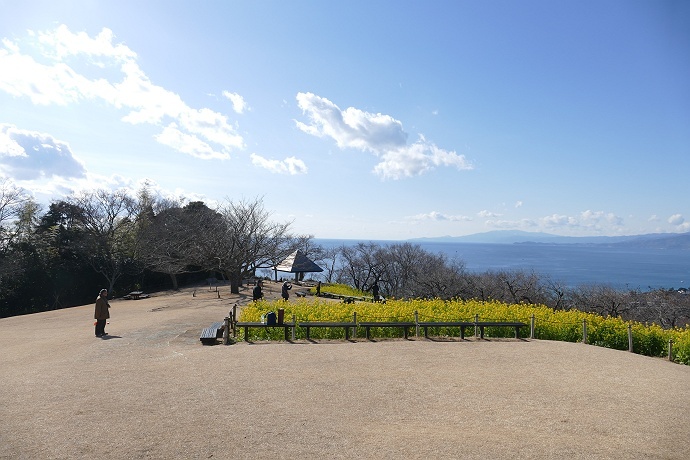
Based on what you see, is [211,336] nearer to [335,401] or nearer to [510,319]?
[335,401]

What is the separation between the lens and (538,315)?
15.1 metres

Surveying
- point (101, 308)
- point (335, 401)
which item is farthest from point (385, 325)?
point (101, 308)

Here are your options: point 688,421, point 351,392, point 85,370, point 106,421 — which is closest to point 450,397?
point 351,392

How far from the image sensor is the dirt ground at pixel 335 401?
5438 mm

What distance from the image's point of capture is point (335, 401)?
23.4ft

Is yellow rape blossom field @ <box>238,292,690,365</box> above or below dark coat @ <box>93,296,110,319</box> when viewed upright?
below

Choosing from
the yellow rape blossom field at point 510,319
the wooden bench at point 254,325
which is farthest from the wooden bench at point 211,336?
the yellow rape blossom field at point 510,319

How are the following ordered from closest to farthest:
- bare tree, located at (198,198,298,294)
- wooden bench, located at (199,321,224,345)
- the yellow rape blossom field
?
1. wooden bench, located at (199,321,224,345)
2. the yellow rape blossom field
3. bare tree, located at (198,198,298,294)

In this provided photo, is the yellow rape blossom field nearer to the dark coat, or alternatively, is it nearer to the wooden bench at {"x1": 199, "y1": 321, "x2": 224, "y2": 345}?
the wooden bench at {"x1": 199, "y1": 321, "x2": 224, "y2": 345}

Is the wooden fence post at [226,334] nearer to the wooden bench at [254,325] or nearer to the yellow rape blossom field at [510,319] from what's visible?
the wooden bench at [254,325]

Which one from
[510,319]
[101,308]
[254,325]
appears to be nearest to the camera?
[254,325]

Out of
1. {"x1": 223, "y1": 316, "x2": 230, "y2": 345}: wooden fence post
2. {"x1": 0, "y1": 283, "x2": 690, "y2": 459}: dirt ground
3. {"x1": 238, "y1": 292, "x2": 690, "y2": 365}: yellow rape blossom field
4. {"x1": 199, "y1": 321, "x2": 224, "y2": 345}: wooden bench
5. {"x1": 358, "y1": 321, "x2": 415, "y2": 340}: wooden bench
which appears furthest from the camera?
{"x1": 238, "y1": 292, "x2": 690, "y2": 365}: yellow rape blossom field

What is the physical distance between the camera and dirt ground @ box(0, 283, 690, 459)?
5438 mm

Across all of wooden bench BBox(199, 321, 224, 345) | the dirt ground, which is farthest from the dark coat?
wooden bench BBox(199, 321, 224, 345)
